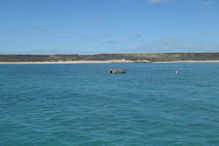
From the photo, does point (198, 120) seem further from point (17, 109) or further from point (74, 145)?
point (17, 109)

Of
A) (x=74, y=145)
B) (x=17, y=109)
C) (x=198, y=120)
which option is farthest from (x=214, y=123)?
(x=17, y=109)

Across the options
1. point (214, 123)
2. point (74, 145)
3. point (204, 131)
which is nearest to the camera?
point (74, 145)

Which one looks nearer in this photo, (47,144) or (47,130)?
(47,144)

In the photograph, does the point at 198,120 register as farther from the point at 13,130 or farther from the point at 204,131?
the point at 13,130

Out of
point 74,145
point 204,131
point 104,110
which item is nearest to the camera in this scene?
point 74,145

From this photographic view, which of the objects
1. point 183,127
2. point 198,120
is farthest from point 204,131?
point 198,120

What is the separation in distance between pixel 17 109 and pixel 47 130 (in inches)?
399

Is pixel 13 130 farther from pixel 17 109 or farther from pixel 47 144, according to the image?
pixel 17 109

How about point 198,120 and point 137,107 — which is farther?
point 137,107

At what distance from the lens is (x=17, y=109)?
92.7 feet

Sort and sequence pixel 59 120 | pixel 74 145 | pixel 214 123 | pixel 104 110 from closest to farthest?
1. pixel 74 145
2. pixel 214 123
3. pixel 59 120
4. pixel 104 110

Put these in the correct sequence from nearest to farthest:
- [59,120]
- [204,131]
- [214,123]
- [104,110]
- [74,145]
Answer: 1. [74,145]
2. [204,131]
3. [214,123]
4. [59,120]
5. [104,110]

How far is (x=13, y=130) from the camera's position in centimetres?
2000

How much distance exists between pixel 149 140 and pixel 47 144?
7.05 m
